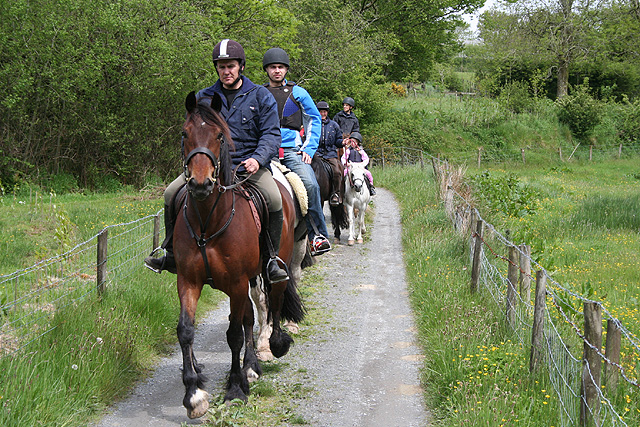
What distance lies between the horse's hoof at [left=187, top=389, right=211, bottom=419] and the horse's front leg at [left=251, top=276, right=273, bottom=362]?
69.1 inches

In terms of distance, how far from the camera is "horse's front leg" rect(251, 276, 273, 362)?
7.05 meters

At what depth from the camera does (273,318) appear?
7.12m

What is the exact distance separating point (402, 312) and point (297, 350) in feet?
7.57

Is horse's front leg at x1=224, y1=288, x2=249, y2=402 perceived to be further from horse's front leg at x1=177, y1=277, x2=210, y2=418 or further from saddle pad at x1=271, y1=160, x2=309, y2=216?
saddle pad at x1=271, y1=160, x2=309, y2=216

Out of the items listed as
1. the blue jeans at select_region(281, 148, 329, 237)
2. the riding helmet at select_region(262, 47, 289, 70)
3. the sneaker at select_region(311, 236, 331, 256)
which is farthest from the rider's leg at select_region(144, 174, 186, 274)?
the riding helmet at select_region(262, 47, 289, 70)

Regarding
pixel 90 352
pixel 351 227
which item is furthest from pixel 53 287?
pixel 351 227

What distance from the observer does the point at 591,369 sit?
462 cm

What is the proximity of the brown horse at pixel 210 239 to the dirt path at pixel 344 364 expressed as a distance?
568 millimetres

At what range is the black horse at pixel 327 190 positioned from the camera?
1365 cm

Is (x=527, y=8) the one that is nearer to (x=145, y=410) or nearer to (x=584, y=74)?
(x=584, y=74)

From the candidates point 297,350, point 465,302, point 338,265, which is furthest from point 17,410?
point 338,265

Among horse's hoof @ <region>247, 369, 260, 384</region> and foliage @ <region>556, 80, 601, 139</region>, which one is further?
foliage @ <region>556, 80, 601, 139</region>

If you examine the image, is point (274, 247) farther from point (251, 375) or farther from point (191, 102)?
point (191, 102)

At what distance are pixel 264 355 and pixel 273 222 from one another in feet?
5.37
